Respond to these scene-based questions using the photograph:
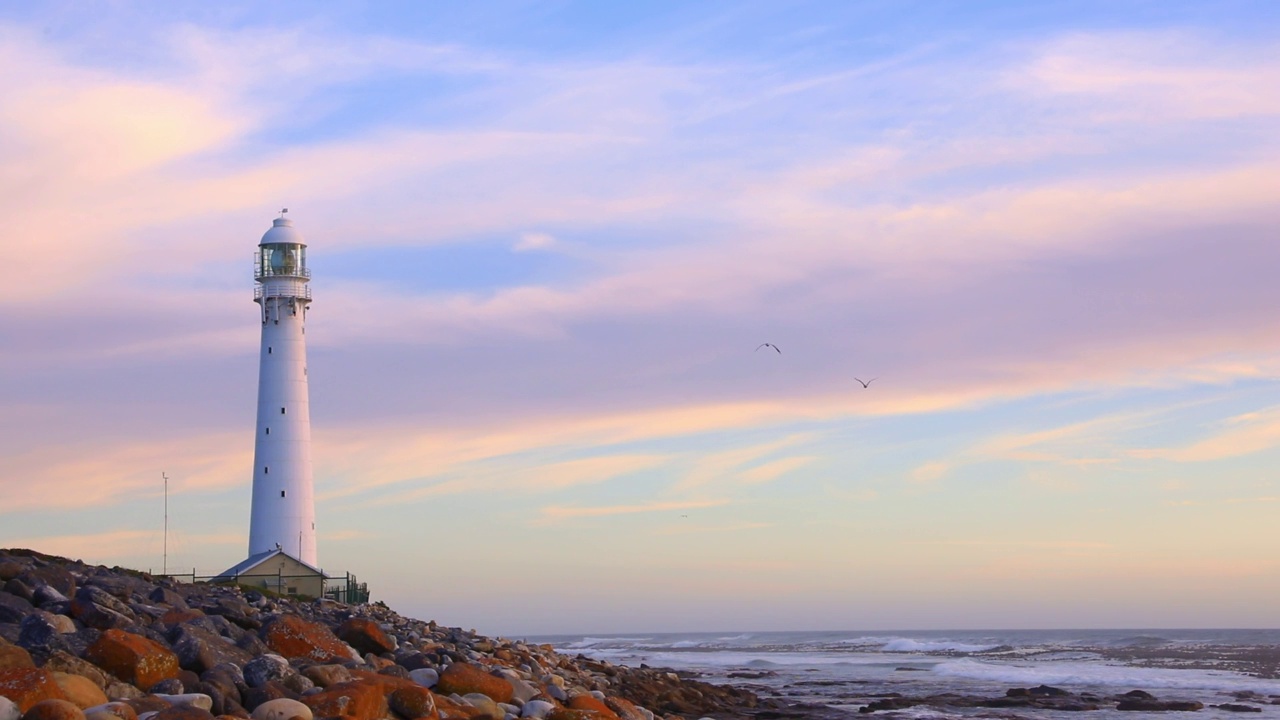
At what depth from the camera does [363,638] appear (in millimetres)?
14555

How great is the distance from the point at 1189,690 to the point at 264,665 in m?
25.9

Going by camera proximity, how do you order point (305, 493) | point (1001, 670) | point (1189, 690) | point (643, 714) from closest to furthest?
point (643, 714) < point (1189, 690) < point (305, 493) < point (1001, 670)

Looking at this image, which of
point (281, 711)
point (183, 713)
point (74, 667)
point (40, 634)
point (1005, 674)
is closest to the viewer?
point (183, 713)

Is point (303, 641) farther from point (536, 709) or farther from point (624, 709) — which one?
point (624, 709)

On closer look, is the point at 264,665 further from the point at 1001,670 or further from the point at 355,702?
the point at 1001,670

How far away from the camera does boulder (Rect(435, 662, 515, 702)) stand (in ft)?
41.1

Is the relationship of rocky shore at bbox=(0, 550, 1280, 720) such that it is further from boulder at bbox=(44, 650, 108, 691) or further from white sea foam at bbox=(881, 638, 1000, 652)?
white sea foam at bbox=(881, 638, 1000, 652)

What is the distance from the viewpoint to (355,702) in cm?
1009

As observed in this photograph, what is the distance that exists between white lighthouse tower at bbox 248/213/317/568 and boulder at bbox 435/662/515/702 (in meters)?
24.8

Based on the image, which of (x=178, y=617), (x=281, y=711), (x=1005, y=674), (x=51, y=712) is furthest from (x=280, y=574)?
(x=51, y=712)

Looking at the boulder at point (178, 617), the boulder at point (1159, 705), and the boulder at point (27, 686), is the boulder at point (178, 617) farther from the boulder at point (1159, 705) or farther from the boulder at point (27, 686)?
the boulder at point (1159, 705)

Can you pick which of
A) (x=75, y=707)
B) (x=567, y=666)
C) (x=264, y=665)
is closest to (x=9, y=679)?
(x=75, y=707)

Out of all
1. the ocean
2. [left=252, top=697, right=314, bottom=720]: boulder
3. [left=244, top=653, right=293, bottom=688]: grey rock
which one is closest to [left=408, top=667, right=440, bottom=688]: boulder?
[left=244, top=653, right=293, bottom=688]: grey rock

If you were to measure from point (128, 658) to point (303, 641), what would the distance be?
2727 mm
